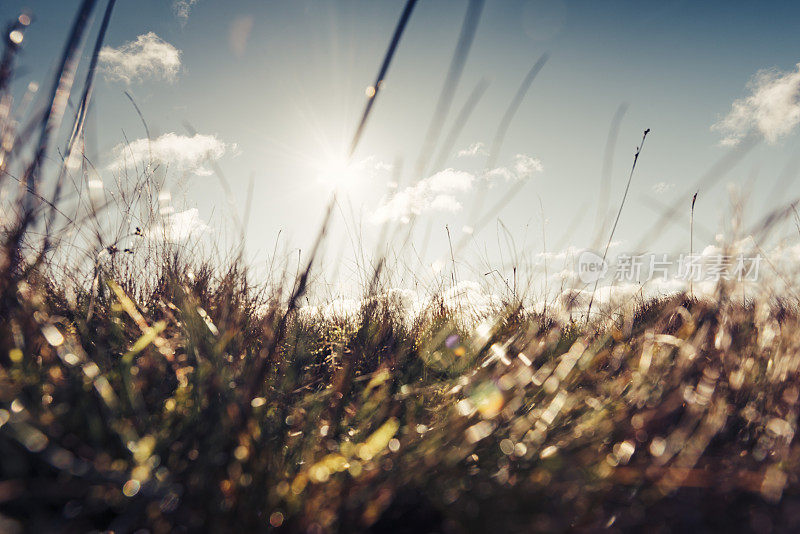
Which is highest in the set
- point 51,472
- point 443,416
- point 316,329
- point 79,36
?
point 79,36

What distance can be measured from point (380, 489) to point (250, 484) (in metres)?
0.22

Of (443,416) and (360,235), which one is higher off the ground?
(360,235)

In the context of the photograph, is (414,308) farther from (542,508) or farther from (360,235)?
(542,508)

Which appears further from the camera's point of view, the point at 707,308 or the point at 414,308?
the point at 414,308

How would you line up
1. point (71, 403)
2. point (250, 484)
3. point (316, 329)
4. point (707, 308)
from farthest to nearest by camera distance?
point (316, 329), point (707, 308), point (71, 403), point (250, 484)

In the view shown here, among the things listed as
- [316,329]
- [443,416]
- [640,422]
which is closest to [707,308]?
[640,422]

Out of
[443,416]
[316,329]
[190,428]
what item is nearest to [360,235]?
[316,329]

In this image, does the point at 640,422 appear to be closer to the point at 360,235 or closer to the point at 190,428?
the point at 190,428

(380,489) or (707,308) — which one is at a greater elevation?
(707,308)

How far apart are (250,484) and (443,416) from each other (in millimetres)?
522

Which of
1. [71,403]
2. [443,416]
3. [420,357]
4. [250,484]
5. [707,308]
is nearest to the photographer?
[250,484]

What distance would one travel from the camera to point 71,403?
2.56ft

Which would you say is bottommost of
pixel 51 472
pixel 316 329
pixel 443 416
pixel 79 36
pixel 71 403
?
pixel 443 416

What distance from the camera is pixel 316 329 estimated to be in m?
2.28
